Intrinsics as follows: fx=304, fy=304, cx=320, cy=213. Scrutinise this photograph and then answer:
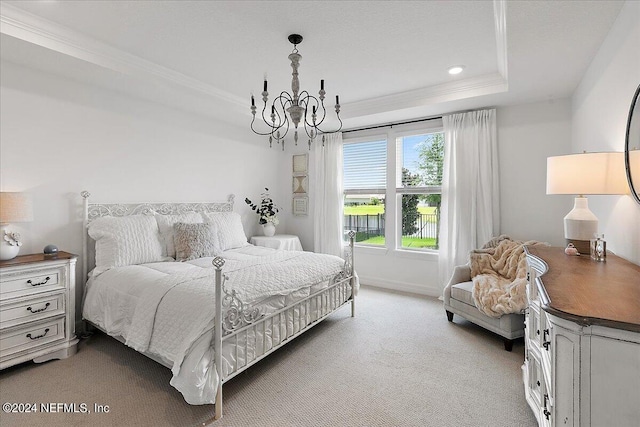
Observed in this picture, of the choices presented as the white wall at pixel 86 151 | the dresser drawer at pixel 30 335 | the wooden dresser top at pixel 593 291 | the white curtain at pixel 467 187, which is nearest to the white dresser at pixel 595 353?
the wooden dresser top at pixel 593 291

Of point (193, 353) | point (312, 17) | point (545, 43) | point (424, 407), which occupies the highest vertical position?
point (312, 17)

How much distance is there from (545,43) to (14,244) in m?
4.37

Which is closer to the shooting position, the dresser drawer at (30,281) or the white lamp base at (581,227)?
the white lamp base at (581,227)

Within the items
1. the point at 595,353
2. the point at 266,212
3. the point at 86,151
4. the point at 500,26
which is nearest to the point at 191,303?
the point at 595,353

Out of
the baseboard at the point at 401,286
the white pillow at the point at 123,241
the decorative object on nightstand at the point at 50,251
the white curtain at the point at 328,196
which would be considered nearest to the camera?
the decorative object on nightstand at the point at 50,251

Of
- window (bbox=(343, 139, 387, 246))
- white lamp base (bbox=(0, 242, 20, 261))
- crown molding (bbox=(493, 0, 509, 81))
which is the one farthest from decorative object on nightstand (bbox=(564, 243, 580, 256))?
white lamp base (bbox=(0, 242, 20, 261))

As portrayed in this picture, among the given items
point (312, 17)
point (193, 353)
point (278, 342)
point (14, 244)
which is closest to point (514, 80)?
point (312, 17)

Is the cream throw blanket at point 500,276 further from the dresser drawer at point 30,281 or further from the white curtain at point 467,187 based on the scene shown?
the dresser drawer at point 30,281

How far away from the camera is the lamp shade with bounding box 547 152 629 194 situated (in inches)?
69.9

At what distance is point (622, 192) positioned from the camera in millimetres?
1776

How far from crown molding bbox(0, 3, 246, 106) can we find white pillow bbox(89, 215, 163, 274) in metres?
1.43

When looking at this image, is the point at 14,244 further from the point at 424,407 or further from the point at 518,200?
the point at 518,200

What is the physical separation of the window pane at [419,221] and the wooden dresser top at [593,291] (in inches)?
98.6

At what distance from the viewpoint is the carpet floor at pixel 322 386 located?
1.84 meters
